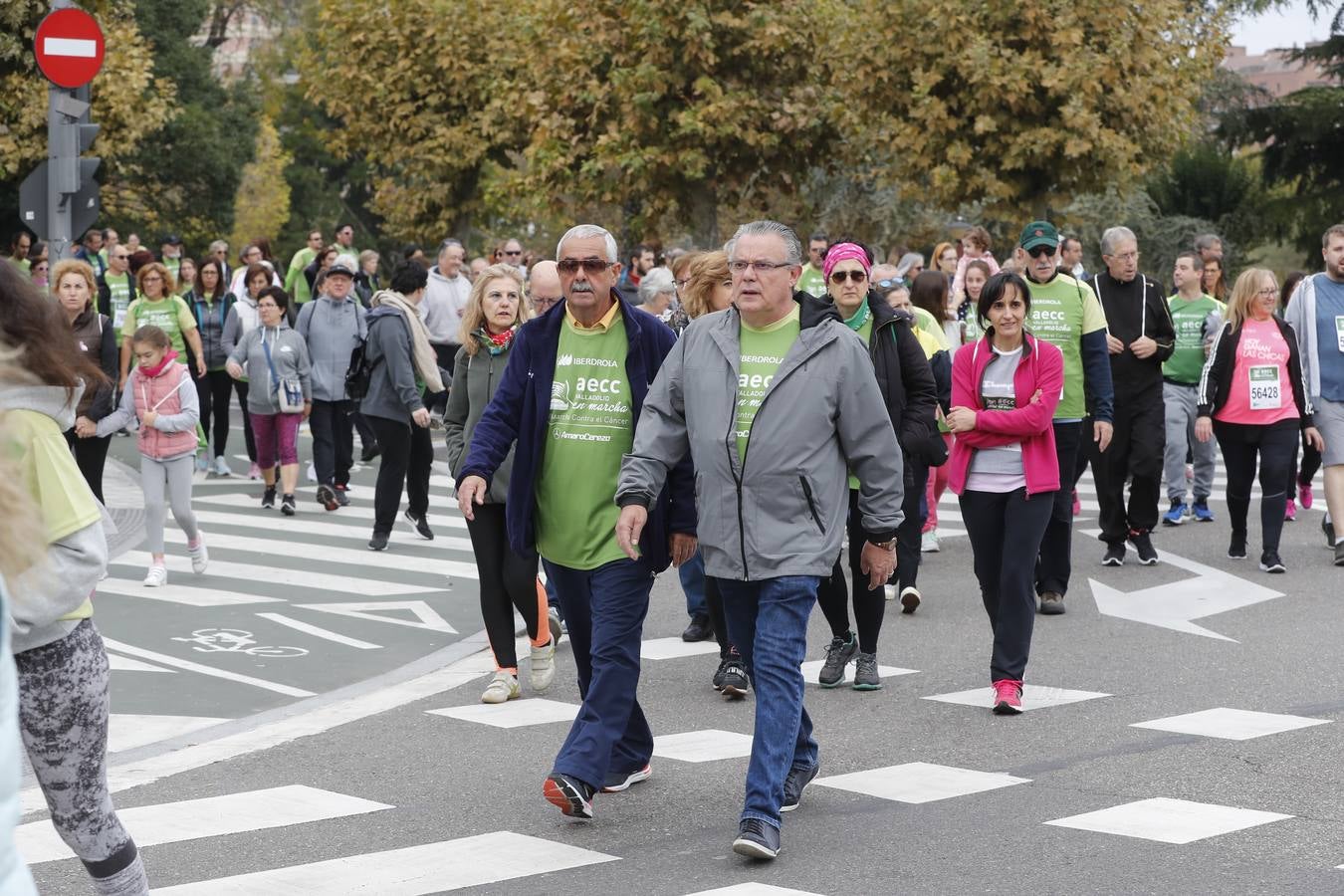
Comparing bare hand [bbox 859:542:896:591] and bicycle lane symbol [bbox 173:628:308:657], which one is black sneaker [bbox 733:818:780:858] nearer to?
bare hand [bbox 859:542:896:591]

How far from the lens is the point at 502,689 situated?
849cm

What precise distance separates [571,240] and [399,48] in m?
27.4

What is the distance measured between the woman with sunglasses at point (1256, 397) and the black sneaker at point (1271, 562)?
21 centimetres

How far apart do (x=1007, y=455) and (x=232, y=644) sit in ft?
13.4

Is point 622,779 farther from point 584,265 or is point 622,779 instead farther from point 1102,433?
point 1102,433

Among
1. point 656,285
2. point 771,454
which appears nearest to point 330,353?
point 656,285

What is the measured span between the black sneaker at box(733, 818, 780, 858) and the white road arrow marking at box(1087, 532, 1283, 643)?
486 cm

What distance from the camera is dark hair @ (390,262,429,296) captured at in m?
13.8

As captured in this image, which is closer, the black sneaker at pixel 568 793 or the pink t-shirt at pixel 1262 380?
the black sneaker at pixel 568 793

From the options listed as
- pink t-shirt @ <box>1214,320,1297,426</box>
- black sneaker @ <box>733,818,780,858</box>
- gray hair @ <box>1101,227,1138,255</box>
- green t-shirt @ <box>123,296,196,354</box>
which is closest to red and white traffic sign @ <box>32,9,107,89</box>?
green t-shirt @ <box>123,296,196,354</box>

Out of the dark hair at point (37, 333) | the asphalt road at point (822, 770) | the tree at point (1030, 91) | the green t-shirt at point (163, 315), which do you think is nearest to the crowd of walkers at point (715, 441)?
the dark hair at point (37, 333)

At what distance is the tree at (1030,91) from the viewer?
22531mm

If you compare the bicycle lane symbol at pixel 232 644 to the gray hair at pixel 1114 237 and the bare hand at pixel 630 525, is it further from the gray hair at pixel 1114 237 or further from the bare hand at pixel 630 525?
the gray hair at pixel 1114 237

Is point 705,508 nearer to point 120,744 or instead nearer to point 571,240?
point 571,240
